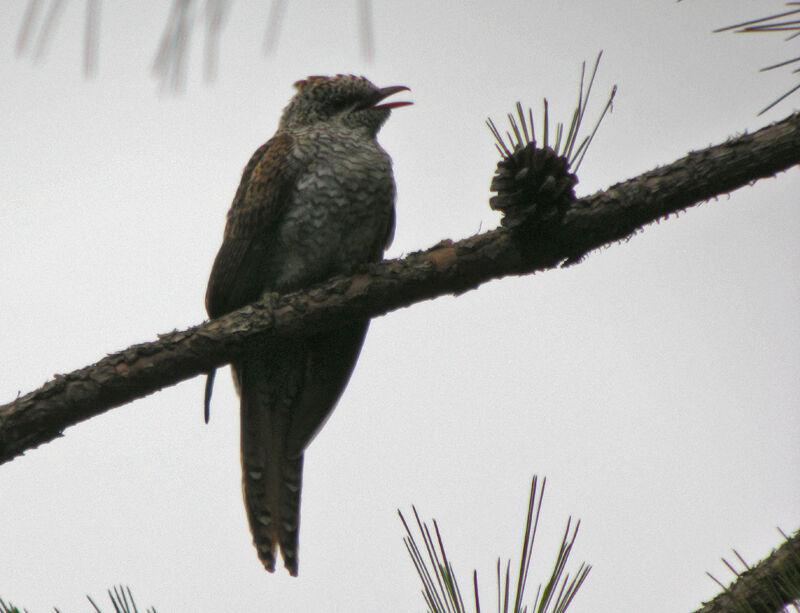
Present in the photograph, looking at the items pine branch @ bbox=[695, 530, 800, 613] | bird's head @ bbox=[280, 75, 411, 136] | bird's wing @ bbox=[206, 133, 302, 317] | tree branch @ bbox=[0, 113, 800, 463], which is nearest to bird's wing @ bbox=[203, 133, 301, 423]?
bird's wing @ bbox=[206, 133, 302, 317]

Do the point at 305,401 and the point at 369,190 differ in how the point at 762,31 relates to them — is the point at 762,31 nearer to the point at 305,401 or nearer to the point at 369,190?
the point at 369,190

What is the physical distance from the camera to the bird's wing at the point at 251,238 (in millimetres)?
4441

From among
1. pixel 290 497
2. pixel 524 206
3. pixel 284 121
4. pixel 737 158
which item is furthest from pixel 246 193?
pixel 737 158

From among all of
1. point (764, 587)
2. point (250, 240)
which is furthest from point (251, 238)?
point (764, 587)

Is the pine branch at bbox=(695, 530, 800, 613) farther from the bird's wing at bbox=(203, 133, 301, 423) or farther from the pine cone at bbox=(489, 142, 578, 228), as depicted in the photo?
the bird's wing at bbox=(203, 133, 301, 423)

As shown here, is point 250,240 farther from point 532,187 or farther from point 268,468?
point 532,187

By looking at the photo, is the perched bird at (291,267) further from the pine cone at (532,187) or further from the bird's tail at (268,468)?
the pine cone at (532,187)

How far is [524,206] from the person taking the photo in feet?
8.62

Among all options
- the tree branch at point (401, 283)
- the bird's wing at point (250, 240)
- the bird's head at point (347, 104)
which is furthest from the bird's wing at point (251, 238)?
the tree branch at point (401, 283)

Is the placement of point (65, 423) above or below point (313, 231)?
below

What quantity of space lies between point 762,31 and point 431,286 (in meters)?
1.30

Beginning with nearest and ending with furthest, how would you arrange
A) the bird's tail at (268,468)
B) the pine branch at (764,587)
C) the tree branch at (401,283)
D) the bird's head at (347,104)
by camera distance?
the pine branch at (764,587) < the tree branch at (401,283) < the bird's tail at (268,468) < the bird's head at (347,104)

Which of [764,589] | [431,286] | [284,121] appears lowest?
[764,589]

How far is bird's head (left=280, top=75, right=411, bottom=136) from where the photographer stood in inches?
203
